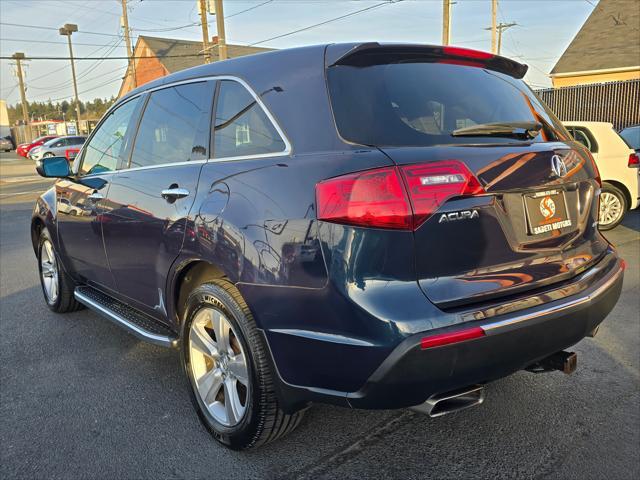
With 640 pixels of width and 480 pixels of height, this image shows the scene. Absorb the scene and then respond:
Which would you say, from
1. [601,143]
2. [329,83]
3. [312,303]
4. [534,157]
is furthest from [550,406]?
[601,143]

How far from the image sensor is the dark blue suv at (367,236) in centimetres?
211

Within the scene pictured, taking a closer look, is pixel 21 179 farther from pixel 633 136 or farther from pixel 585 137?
pixel 633 136

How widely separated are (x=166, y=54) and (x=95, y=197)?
41.5m

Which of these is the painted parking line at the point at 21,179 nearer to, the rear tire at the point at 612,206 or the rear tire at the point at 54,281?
the rear tire at the point at 54,281

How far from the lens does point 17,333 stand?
465 cm

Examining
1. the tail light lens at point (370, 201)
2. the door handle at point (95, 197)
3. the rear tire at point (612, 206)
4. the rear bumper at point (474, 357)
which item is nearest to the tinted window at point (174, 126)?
the door handle at point (95, 197)

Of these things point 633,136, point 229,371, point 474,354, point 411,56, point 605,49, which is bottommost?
point 229,371

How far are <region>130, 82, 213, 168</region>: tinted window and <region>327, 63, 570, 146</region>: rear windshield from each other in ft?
3.20

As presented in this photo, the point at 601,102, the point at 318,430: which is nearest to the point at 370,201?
the point at 318,430

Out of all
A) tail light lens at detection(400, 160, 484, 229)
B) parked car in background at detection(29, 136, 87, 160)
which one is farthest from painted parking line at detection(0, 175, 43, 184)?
tail light lens at detection(400, 160, 484, 229)

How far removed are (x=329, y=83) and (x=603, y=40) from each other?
28995mm

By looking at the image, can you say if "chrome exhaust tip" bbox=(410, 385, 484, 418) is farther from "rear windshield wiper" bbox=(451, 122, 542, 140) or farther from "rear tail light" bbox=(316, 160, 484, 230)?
"rear windshield wiper" bbox=(451, 122, 542, 140)

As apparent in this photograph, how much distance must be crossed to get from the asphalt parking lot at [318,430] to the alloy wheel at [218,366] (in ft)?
0.67

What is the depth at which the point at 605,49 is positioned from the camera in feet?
84.9
